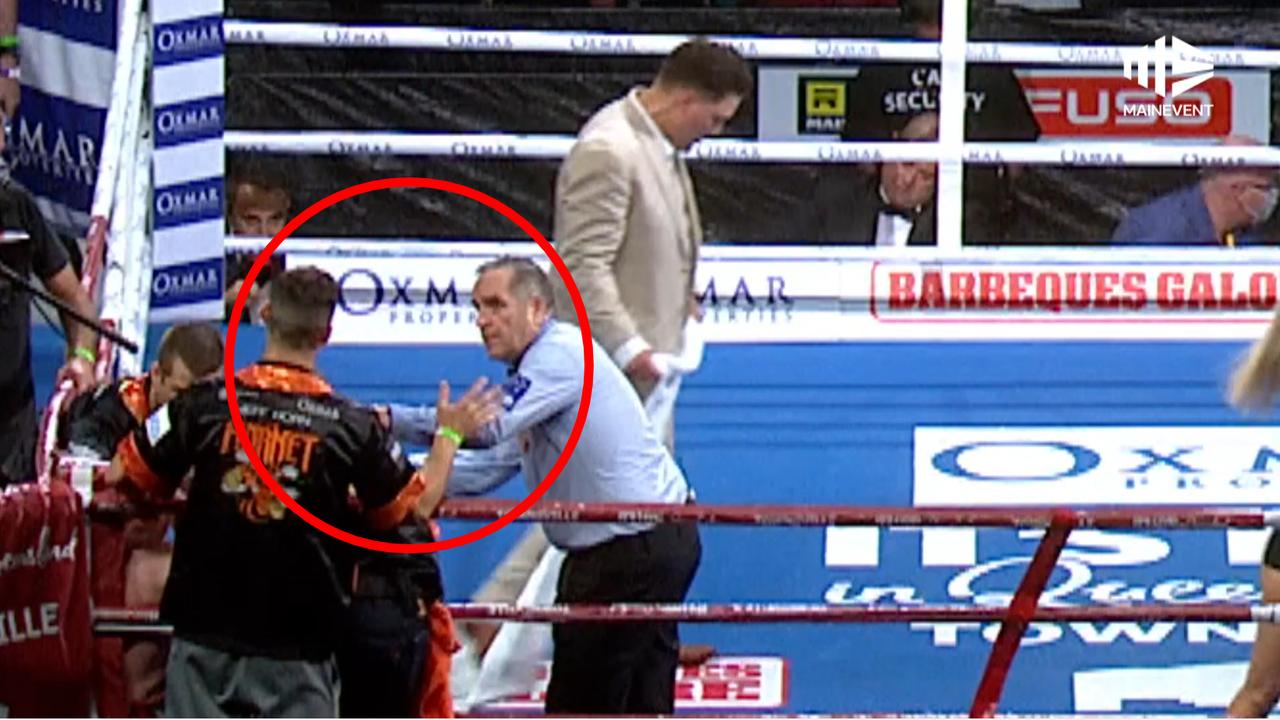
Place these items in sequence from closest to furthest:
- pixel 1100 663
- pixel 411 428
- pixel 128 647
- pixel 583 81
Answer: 1. pixel 128 647
2. pixel 411 428
3. pixel 1100 663
4. pixel 583 81

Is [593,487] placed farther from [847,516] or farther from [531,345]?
[847,516]

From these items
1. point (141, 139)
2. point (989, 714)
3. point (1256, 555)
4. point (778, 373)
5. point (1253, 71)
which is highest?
point (1253, 71)

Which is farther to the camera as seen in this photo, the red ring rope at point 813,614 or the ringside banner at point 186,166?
the ringside banner at point 186,166

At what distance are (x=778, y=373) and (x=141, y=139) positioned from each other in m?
2.15

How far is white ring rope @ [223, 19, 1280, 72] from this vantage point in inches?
366

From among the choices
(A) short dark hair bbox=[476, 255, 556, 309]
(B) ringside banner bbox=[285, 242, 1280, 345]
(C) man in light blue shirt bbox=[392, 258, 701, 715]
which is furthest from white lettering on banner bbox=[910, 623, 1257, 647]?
(A) short dark hair bbox=[476, 255, 556, 309]

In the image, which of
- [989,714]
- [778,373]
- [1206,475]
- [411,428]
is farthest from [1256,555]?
[411,428]

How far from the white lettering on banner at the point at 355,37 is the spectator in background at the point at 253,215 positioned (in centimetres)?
62

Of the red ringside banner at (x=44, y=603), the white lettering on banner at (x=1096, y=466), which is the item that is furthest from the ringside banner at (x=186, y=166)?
the red ringside banner at (x=44, y=603)

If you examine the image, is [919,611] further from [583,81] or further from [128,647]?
[583,81]

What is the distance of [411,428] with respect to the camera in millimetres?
7055

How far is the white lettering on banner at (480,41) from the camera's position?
30.6 feet

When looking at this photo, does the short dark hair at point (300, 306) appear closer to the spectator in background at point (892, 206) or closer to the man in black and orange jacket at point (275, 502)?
the man in black and orange jacket at point (275, 502)

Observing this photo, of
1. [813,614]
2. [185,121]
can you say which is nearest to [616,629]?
[813,614]
